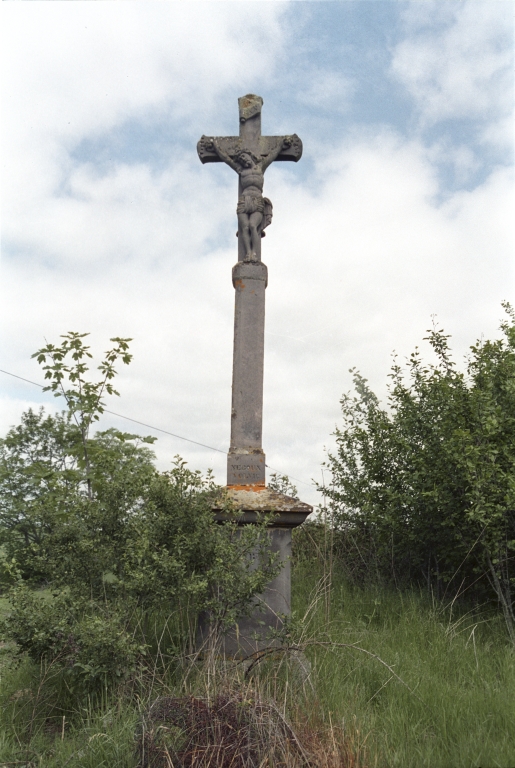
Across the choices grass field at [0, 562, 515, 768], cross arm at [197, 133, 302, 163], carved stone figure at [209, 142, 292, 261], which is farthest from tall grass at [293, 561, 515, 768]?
cross arm at [197, 133, 302, 163]

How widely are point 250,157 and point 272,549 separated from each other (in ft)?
11.5

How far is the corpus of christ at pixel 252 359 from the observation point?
466cm

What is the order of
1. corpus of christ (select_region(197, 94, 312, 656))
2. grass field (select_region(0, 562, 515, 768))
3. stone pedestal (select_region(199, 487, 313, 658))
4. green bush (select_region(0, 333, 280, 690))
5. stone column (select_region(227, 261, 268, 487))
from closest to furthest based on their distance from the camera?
grass field (select_region(0, 562, 515, 768)) < green bush (select_region(0, 333, 280, 690)) < stone pedestal (select_region(199, 487, 313, 658)) < corpus of christ (select_region(197, 94, 312, 656)) < stone column (select_region(227, 261, 268, 487))

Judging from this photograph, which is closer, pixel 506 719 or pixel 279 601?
pixel 506 719

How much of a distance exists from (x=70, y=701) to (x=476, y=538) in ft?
11.8

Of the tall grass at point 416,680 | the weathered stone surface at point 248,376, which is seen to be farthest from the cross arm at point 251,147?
the tall grass at point 416,680

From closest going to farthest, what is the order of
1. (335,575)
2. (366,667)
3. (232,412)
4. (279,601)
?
1. (366,667)
2. (279,601)
3. (232,412)
4. (335,575)

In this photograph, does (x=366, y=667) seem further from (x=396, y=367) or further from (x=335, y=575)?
(x=396, y=367)

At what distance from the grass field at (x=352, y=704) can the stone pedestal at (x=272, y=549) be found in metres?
0.36

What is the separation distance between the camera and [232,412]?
5.39 meters

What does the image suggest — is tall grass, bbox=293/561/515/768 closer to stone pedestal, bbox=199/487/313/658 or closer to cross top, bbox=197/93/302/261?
stone pedestal, bbox=199/487/313/658

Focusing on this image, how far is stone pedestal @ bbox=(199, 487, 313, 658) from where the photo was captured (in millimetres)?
4547

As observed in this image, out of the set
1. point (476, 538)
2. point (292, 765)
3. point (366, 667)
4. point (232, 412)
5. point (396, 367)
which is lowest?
point (292, 765)

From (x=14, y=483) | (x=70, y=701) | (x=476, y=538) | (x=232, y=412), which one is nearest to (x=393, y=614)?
(x=476, y=538)
